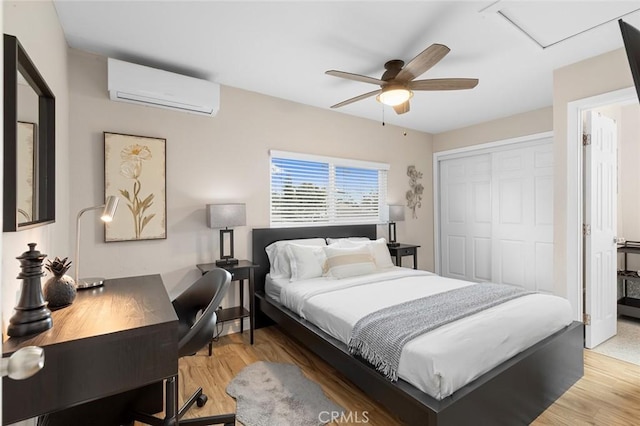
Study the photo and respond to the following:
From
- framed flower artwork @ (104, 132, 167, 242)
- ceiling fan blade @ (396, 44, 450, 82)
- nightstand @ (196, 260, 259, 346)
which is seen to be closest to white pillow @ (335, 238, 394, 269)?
nightstand @ (196, 260, 259, 346)

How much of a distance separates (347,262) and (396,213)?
161 centimetres

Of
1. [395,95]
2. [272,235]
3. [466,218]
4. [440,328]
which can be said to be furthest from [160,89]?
[466,218]

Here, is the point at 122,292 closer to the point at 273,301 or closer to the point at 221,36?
the point at 273,301

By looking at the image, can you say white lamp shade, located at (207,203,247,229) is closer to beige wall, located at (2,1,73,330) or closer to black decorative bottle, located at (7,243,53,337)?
beige wall, located at (2,1,73,330)

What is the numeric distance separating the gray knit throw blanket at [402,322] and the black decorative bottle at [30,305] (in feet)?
5.23

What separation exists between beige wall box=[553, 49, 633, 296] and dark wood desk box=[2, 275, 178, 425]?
3431mm

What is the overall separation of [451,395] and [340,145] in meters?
3.30

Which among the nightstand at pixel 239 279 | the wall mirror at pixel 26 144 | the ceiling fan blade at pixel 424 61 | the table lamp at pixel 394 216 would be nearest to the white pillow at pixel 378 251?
the table lamp at pixel 394 216

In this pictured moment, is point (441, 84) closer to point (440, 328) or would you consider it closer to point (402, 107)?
point (402, 107)

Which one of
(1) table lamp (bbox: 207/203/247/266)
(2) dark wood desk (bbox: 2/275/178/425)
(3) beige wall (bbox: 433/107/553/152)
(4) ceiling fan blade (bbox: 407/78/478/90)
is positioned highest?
(3) beige wall (bbox: 433/107/553/152)

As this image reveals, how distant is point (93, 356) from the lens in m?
1.22

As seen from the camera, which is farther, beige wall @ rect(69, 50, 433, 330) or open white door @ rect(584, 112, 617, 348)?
open white door @ rect(584, 112, 617, 348)

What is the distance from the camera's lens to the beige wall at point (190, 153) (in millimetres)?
2770

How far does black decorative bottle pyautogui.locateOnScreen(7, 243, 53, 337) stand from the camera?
4.00 ft
